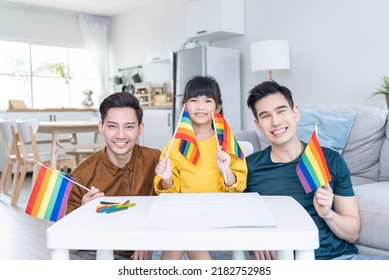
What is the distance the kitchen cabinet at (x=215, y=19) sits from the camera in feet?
16.2

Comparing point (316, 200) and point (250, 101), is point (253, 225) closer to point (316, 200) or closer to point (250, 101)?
point (316, 200)

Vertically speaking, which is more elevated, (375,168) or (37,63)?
(37,63)

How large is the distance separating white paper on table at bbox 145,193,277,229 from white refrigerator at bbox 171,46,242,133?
401 cm

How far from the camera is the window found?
690 cm

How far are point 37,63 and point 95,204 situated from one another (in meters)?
6.86

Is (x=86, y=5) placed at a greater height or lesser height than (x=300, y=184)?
greater

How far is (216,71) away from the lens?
494 cm

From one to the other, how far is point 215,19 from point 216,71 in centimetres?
63

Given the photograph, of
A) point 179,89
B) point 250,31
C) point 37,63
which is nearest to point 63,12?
point 37,63

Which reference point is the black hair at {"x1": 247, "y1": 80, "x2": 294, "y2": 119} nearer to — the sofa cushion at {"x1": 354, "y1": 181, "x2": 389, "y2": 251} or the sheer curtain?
the sofa cushion at {"x1": 354, "y1": 181, "x2": 389, "y2": 251}

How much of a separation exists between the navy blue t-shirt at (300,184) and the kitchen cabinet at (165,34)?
15.2 feet

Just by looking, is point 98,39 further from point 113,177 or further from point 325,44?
point 113,177

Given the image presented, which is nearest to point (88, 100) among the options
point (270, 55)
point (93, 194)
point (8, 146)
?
point (8, 146)

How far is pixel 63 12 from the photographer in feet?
24.0
